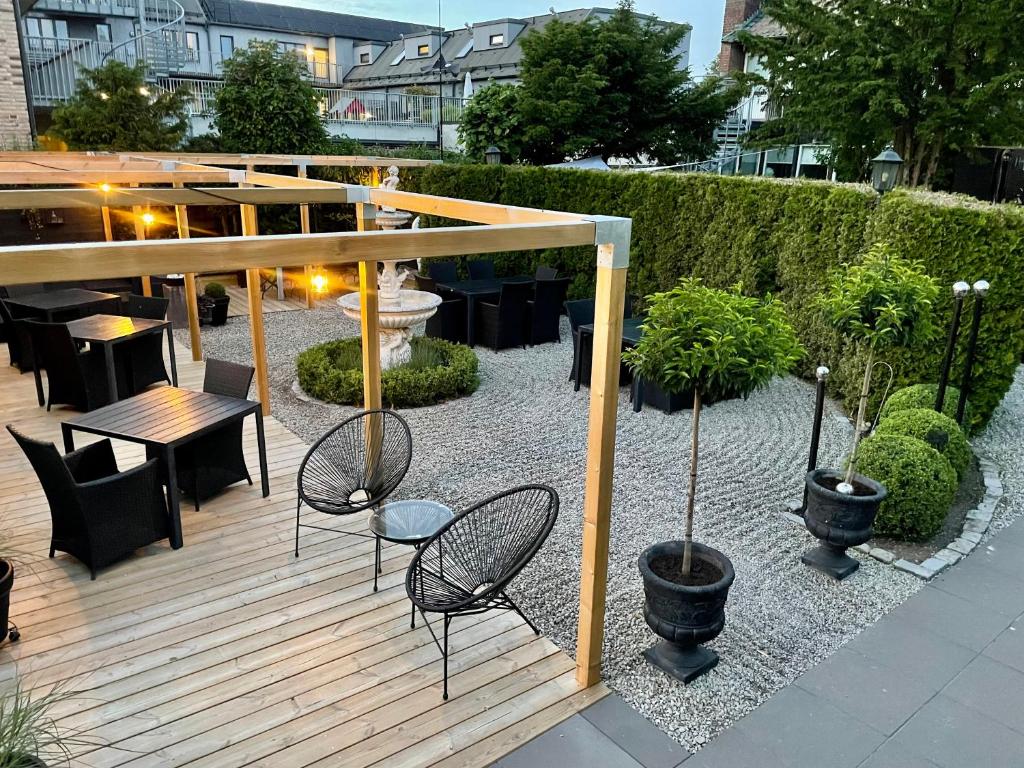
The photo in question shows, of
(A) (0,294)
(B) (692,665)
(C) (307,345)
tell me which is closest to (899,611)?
(B) (692,665)

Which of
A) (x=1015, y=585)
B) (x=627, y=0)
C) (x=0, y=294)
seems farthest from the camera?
(x=627, y=0)

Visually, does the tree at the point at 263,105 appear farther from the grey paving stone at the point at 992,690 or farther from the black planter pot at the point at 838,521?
the grey paving stone at the point at 992,690

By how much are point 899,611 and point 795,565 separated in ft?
2.06

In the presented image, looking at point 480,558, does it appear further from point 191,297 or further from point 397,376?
point 191,297

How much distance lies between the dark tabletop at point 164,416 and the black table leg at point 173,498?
95 millimetres

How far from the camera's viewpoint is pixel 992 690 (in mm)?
3385

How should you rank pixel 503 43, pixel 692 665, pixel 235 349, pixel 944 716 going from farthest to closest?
pixel 503 43 → pixel 235 349 → pixel 692 665 → pixel 944 716

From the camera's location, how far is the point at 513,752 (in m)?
2.88

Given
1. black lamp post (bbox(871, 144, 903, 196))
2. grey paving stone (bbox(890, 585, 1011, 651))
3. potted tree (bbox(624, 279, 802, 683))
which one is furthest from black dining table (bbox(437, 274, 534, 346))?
grey paving stone (bbox(890, 585, 1011, 651))

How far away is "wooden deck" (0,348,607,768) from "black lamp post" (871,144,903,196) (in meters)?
5.46

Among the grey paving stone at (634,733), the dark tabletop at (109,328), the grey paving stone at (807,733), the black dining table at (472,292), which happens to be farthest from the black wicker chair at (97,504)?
the black dining table at (472,292)

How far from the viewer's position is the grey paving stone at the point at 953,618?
12.5ft

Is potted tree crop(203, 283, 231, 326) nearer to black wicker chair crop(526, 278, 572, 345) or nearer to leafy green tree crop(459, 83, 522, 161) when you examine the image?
black wicker chair crop(526, 278, 572, 345)

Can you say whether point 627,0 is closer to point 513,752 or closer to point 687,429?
point 687,429
